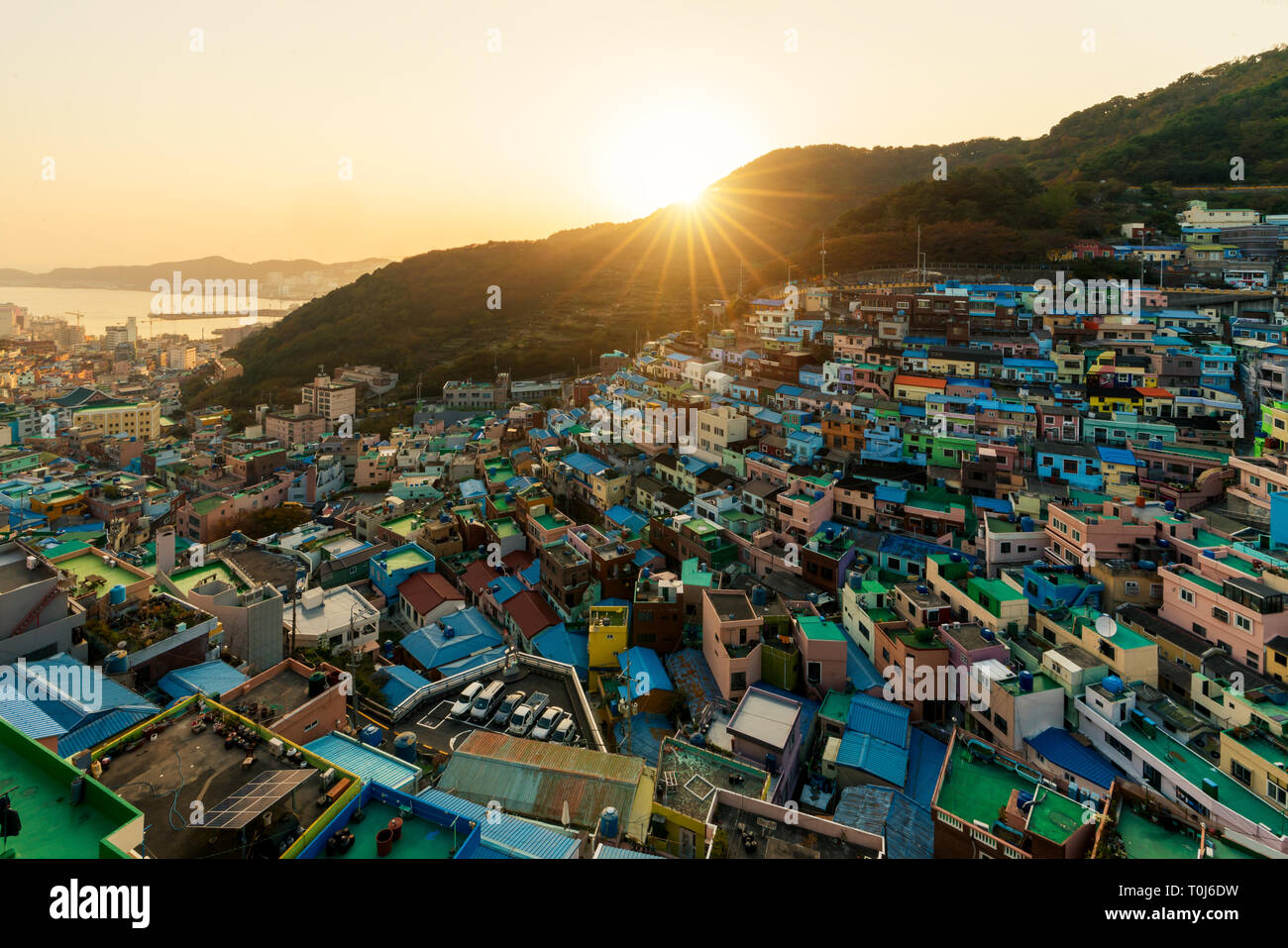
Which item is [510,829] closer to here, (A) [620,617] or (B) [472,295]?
(A) [620,617]

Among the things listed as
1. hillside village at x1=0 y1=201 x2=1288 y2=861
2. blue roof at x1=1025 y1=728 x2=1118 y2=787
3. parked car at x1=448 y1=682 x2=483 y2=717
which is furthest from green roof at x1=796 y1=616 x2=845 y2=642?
parked car at x1=448 y1=682 x2=483 y2=717

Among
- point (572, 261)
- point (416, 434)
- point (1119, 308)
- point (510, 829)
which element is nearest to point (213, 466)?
point (416, 434)

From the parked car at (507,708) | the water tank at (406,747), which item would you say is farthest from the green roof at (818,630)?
the water tank at (406,747)

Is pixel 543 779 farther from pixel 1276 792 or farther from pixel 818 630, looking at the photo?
pixel 1276 792

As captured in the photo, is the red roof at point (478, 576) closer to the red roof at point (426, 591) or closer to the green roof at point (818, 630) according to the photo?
the red roof at point (426, 591)

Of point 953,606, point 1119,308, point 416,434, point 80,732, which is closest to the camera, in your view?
point 80,732

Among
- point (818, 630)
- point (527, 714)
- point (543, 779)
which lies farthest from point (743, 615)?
point (543, 779)
